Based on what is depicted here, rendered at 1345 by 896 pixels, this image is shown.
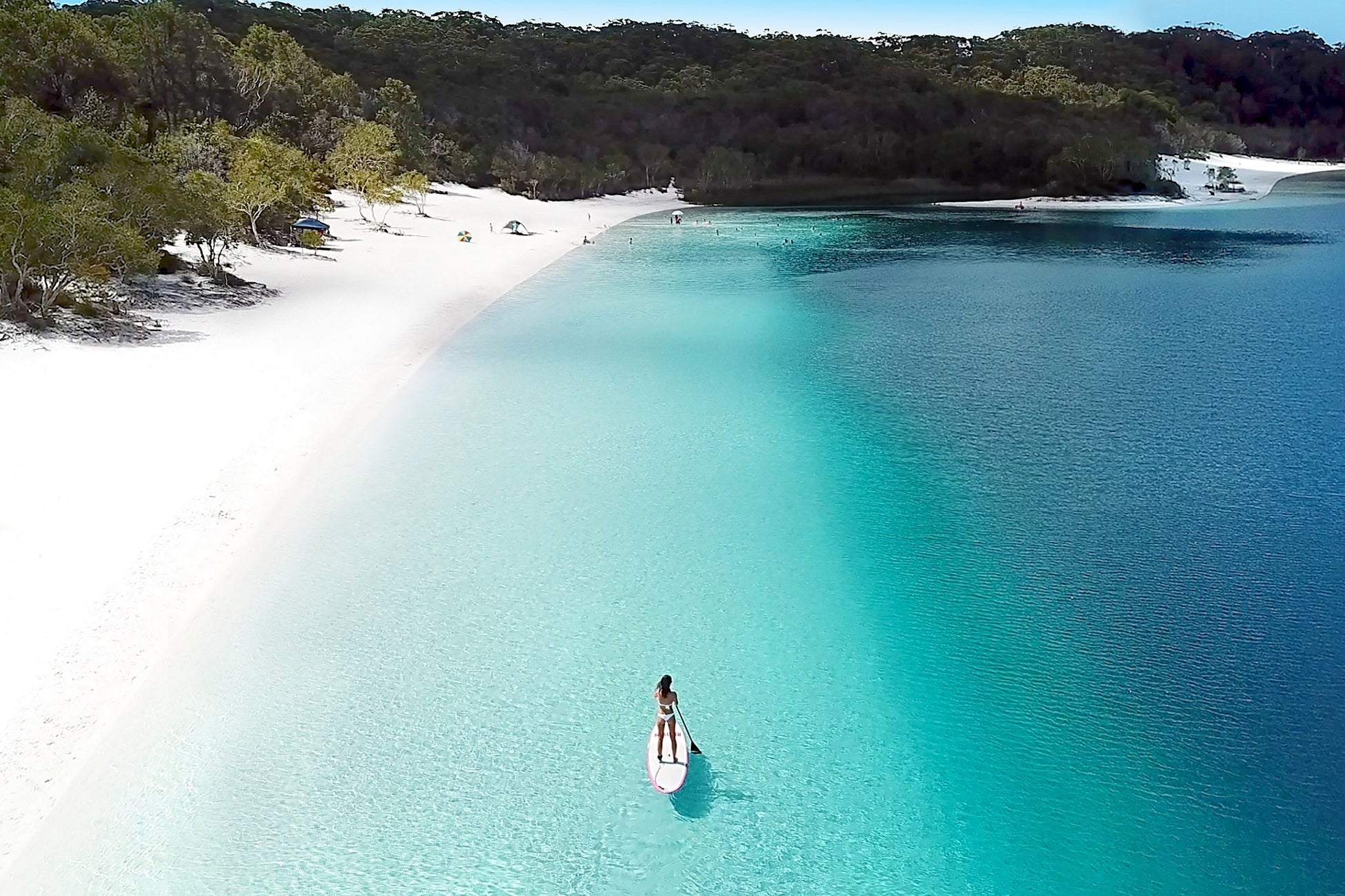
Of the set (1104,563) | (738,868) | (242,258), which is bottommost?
(738,868)

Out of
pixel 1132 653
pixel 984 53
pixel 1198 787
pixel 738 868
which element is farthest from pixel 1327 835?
pixel 984 53

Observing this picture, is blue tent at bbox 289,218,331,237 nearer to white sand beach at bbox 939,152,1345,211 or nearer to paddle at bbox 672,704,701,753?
paddle at bbox 672,704,701,753

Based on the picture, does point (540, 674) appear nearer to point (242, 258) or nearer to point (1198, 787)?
point (1198, 787)

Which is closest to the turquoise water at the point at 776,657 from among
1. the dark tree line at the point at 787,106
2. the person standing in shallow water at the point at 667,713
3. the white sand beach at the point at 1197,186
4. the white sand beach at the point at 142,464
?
the person standing in shallow water at the point at 667,713

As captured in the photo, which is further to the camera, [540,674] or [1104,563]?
[1104,563]

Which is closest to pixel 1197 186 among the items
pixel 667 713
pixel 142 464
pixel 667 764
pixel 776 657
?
pixel 776 657

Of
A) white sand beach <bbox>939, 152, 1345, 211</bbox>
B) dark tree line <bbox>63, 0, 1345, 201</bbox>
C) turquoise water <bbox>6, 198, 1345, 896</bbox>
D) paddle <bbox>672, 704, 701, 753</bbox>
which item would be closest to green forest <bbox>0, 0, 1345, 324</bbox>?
dark tree line <bbox>63, 0, 1345, 201</bbox>
